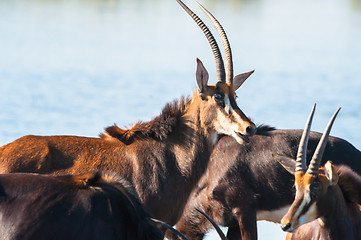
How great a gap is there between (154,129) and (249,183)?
1.04m

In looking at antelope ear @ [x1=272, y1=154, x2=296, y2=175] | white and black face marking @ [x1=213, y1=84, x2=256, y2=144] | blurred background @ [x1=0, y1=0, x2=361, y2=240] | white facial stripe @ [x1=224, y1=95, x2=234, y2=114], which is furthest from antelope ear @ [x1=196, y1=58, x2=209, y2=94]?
antelope ear @ [x1=272, y1=154, x2=296, y2=175]

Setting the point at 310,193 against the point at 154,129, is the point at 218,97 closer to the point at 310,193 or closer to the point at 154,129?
the point at 154,129

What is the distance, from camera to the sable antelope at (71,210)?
4508mm

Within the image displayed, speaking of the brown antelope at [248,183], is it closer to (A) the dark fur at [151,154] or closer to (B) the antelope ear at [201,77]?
(A) the dark fur at [151,154]

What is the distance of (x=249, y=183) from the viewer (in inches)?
271

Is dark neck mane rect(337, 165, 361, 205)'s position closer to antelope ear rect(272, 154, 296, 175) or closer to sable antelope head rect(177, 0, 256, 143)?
antelope ear rect(272, 154, 296, 175)

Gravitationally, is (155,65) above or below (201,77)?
below

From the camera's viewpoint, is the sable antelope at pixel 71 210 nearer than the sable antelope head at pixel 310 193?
Yes

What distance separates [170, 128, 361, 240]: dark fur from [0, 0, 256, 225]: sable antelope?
0.28m

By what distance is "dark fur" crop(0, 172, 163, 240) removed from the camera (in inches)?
177

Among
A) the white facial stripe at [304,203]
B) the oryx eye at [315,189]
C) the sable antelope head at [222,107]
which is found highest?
the sable antelope head at [222,107]

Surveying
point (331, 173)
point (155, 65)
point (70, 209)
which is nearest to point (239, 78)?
point (331, 173)

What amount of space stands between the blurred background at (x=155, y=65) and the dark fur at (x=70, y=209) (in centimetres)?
262

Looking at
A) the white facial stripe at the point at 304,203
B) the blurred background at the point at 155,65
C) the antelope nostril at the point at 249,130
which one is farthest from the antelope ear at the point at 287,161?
the blurred background at the point at 155,65
